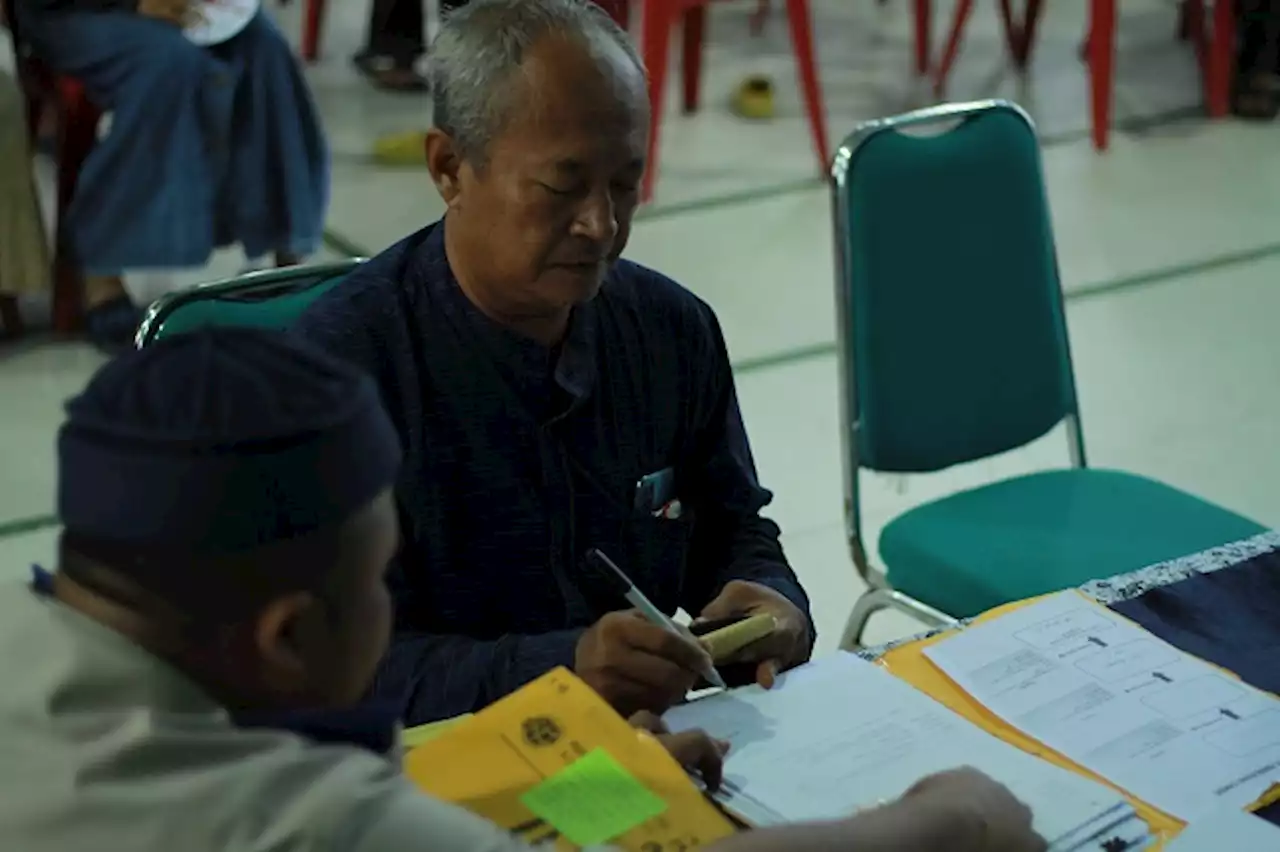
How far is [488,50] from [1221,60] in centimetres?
422

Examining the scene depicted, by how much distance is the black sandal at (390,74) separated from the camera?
17.1 ft

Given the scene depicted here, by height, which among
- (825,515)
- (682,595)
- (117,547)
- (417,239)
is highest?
(117,547)

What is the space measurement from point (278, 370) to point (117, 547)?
0.11 m

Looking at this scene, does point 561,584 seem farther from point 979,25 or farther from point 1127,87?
point 979,25

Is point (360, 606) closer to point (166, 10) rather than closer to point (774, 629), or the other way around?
point (774, 629)

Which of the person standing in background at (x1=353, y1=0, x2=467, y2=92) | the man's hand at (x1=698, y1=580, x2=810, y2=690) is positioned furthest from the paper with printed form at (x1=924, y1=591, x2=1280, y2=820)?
the person standing in background at (x1=353, y1=0, x2=467, y2=92)

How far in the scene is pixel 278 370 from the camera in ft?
2.79

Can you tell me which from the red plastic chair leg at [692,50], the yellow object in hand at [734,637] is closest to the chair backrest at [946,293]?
the yellow object in hand at [734,637]

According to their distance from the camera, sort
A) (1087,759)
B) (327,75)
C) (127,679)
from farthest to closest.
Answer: (327,75) < (1087,759) < (127,679)

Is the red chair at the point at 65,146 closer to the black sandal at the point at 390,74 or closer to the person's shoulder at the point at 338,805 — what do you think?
the black sandal at the point at 390,74

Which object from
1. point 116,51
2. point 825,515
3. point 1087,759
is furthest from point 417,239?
point 116,51

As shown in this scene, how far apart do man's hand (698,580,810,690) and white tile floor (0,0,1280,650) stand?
115cm

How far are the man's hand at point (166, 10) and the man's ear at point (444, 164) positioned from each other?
2.25 m

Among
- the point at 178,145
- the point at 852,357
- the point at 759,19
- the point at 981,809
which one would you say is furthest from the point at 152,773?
the point at 759,19
